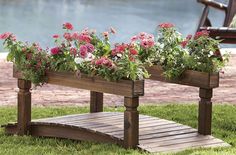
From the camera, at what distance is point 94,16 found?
60.6ft

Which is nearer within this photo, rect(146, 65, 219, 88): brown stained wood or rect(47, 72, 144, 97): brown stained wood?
rect(47, 72, 144, 97): brown stained wood

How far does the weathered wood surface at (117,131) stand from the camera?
4250 mm

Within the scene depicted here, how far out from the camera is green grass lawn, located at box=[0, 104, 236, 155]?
13.6 feet

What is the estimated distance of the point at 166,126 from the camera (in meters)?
4.68

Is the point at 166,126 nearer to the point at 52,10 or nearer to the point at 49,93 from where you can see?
the point at 49,93

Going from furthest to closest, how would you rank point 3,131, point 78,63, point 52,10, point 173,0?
1. point 173,0
2. point 52,10
3. point 3,131
4. point 78,63

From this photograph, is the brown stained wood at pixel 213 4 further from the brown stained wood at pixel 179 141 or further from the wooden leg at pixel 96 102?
the brown stained wood at pixel 179 141

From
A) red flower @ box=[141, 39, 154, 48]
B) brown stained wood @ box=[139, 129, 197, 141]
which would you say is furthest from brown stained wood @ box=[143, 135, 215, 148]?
red flower @ box=[141, 39, 154, 48]

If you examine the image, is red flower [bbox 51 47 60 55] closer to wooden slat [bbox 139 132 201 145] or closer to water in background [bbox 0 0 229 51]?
wooden slat [bbox 139 132 201 145]

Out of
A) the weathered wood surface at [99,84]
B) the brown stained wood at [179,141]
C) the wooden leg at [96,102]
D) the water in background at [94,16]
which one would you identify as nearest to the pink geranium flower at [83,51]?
the weathered wood surface at [99,84]

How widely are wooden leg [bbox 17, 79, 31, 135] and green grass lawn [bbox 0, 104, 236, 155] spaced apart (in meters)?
0.10

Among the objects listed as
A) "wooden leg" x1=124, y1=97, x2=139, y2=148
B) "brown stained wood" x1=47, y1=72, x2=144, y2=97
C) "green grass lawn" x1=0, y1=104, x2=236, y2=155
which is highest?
"brown stained wood" x1=47, y1=72, x2=144, y2=97

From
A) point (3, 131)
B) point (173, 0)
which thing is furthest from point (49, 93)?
point (173, 0)

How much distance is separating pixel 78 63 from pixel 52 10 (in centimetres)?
1499
